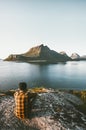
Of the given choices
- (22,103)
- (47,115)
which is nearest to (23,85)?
(22,103)

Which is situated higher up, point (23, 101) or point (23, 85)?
point (23, 85)

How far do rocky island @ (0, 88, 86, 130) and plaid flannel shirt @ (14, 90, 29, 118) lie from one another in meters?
0.51

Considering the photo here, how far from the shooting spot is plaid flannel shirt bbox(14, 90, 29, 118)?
14.1 meters

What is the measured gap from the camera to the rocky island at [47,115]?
47.3ft

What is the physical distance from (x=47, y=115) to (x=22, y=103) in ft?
8.22

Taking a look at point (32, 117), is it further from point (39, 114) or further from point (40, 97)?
point (40, 97)

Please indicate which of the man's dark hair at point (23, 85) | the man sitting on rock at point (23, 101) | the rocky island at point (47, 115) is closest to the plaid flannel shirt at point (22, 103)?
the man sitting on rock at point (23, 101)

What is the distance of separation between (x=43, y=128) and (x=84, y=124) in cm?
305

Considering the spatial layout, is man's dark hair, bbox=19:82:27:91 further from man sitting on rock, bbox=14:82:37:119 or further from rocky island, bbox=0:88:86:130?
rocky island, bbox=0:88:86:130

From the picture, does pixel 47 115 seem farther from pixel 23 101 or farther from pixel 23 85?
pixel 23 85

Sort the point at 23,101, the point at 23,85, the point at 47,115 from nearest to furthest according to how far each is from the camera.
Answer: the point at 23,85 → the point at 23,101 → the point at 47,115

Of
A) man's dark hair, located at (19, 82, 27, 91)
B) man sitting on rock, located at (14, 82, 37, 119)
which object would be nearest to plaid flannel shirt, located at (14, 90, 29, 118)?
man sitting on rock, located at (14, 82, 37, 119)

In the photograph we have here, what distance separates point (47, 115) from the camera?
1564 centimetres

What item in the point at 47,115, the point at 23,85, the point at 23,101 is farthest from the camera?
the point at 47,115
